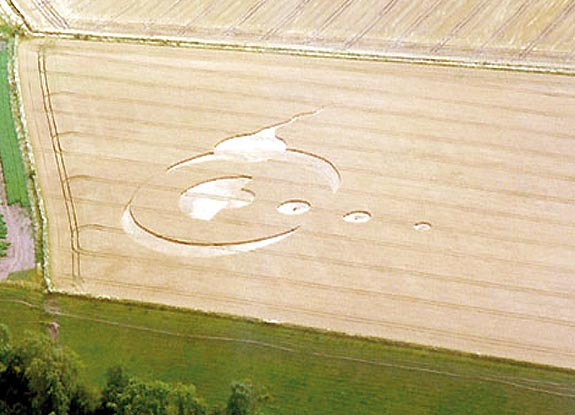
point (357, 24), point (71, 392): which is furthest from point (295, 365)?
point (357, 24)

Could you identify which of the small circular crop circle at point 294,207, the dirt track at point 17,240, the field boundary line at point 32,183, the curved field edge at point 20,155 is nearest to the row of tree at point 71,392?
the field boundary line at point 32,183

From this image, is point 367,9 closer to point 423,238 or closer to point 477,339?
point 423,238

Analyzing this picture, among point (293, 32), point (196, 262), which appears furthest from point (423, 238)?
point (293, 32)

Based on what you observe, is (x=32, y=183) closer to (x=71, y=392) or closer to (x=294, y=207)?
(x=294, y=207)

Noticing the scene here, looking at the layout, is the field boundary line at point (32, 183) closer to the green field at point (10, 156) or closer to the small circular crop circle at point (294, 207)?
the green field at point (10, 156)

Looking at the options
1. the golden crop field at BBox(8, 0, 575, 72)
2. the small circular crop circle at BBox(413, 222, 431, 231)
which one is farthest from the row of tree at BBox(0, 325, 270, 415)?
the golden crop field at BBox(8, 0, 575, 72)
